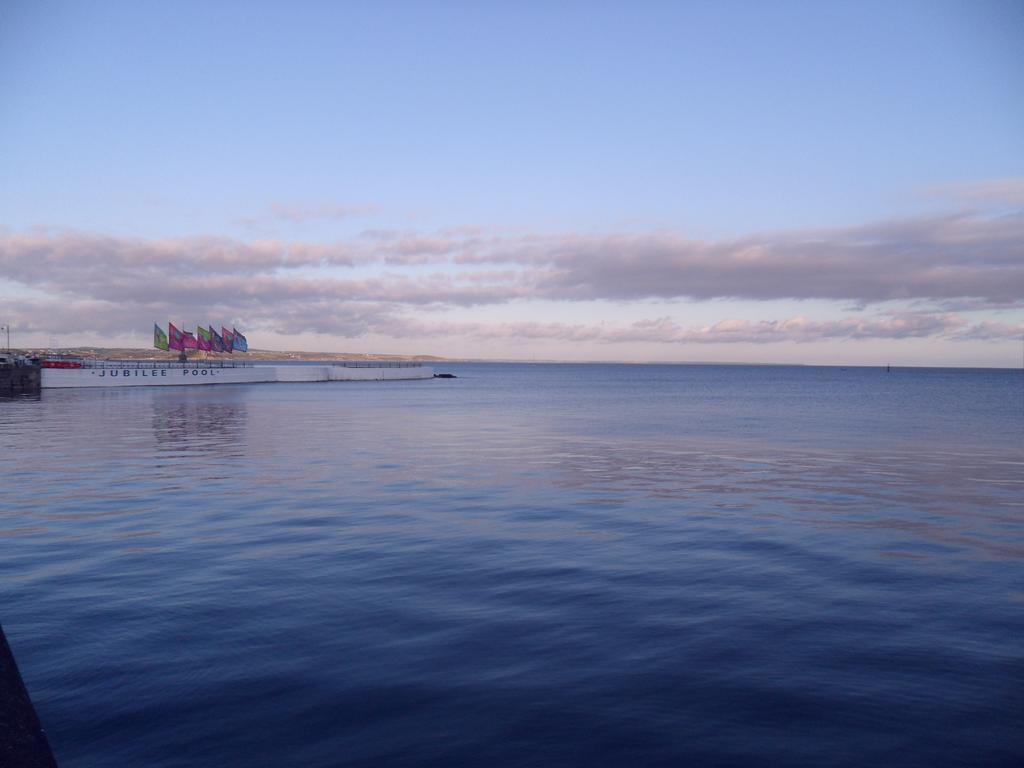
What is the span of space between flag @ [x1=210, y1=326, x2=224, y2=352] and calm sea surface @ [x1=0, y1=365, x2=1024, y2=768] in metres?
99.1

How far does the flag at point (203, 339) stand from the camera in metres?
115

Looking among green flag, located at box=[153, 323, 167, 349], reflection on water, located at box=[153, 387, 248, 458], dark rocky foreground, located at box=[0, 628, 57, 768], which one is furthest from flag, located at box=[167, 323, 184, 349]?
dark rocky foreground, located at box=[0, 628, 57, 768]

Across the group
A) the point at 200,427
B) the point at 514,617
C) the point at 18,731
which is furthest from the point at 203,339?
the point at 18,731

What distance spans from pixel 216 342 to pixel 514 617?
12006 cm

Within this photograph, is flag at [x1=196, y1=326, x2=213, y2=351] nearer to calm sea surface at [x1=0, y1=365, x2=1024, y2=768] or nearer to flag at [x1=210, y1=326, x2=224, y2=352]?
flag at [x1=210, y1=326, x2=224, y2=352]

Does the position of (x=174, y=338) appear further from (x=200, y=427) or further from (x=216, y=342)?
(x=200, y=427)

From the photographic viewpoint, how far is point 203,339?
116562 millimetres

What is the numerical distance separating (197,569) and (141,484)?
11.1 metres

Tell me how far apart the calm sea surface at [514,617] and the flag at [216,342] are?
99125mm

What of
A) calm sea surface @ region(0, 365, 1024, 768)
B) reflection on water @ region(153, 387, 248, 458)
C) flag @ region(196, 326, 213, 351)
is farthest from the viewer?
flag @ region(196, 326, 213, 351)

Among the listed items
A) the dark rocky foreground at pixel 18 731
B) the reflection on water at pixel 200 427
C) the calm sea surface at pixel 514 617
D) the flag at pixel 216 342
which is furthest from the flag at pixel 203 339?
the dark rocky foreground at pixel 18 731

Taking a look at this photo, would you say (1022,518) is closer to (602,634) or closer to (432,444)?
(602,634)

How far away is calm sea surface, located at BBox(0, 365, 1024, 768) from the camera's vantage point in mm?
7309

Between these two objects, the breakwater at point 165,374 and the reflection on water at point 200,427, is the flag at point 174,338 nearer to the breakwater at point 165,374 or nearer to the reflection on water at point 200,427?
the breakwater at point 165,374
